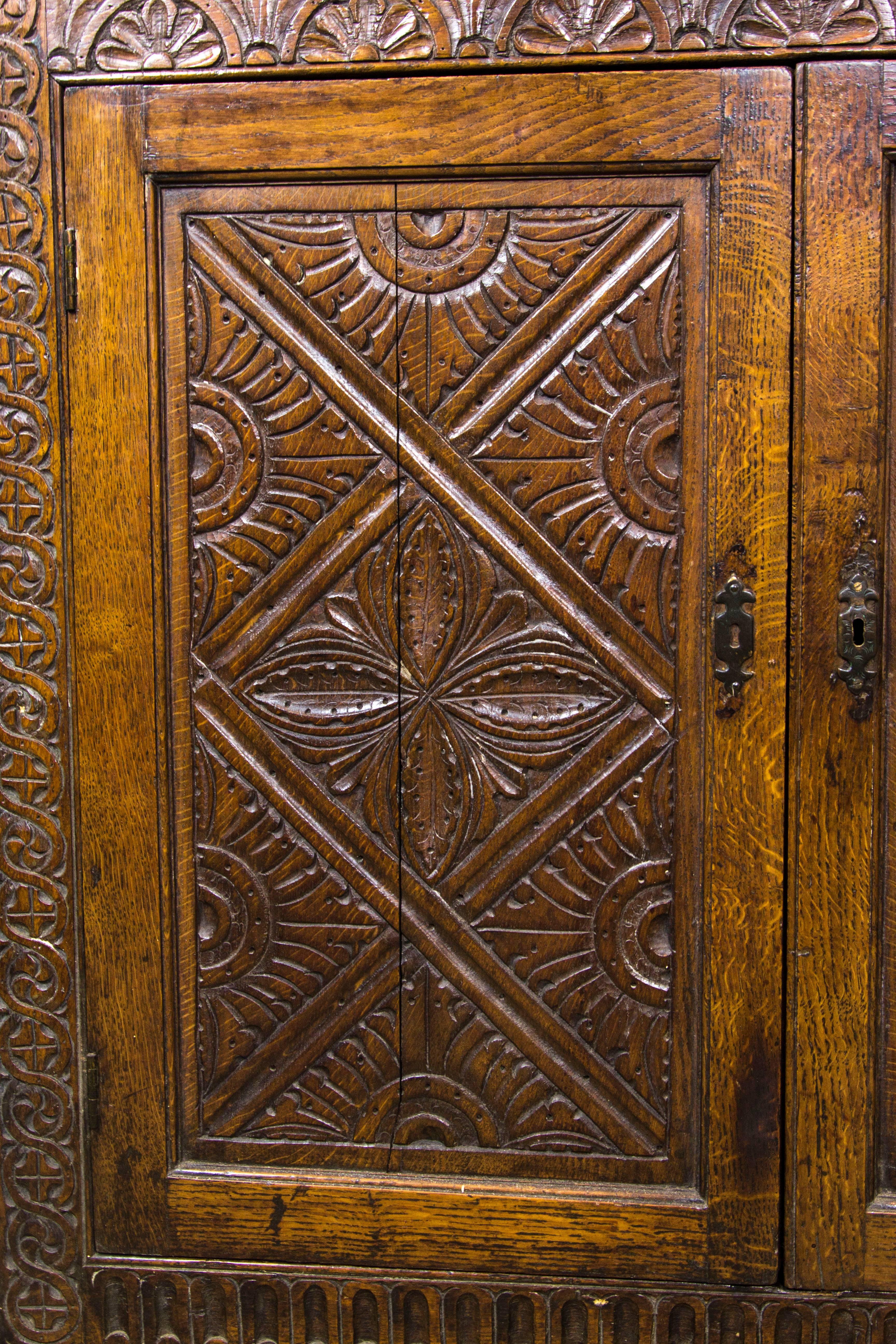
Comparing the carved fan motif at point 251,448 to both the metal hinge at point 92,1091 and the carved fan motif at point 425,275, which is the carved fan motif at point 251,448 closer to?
the carved fan motif at point 425,275

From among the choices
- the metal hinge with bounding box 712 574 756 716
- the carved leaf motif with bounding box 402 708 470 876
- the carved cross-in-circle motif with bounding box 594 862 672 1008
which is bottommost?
the carved cross-in-circle motif with bounding box 594 862 672 1008

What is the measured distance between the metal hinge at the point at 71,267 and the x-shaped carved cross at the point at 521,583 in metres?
0.16

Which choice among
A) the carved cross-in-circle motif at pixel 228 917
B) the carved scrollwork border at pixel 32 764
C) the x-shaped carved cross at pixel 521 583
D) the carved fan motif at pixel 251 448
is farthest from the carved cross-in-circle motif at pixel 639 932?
the carved scrollwork border at pixel 32 764

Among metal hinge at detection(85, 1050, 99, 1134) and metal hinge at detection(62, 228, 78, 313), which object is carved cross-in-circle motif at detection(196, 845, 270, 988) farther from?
metal hinge at detection(62, 228, 78, 313)

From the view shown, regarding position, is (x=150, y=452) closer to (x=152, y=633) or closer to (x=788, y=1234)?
(x=152, y=633)

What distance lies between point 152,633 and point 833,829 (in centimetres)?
98

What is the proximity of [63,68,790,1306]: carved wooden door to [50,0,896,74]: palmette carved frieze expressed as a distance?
0.05 metres

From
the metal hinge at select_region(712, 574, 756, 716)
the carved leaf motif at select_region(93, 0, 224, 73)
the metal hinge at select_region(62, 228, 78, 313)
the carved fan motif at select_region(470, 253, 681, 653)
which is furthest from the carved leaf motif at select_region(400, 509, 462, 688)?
the carved leaf motif at select_region(93, 0, 224, 73)

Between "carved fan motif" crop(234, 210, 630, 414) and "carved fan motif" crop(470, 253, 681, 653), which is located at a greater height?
"carved fan motif" crop(234, 210, 630, 414)

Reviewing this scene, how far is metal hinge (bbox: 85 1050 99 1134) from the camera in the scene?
1551 mm

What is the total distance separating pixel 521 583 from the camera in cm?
149

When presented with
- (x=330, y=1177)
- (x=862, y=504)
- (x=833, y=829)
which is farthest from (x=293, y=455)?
(x=330, y=1177)

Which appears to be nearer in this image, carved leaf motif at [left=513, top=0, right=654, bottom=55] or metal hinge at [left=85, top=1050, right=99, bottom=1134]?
carved leaf motif at [left=513, top=0, right=654, bottom=55]

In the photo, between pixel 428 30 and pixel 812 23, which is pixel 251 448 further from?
pixel 812 23
